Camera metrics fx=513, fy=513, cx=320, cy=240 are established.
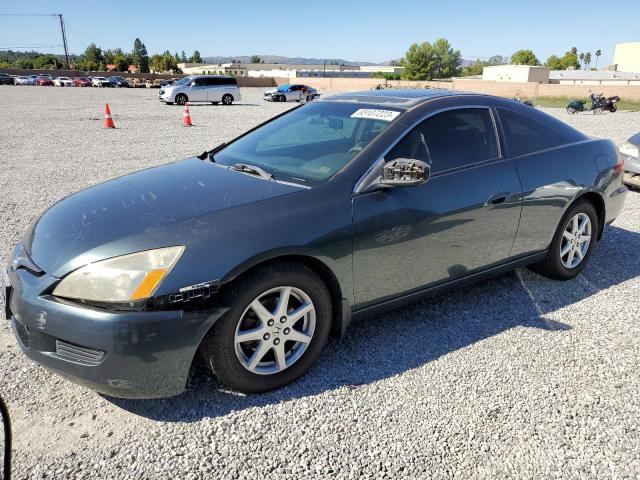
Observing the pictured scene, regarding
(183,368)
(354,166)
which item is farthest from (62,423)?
(354,166)

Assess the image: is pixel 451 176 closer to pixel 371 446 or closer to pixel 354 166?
pixel 354 166

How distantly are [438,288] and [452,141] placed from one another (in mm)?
1010

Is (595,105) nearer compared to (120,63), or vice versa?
(595,105)

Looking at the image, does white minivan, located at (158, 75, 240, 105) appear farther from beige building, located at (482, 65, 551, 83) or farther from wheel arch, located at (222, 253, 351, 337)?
beige building, located at (482, 65, 551, 83)

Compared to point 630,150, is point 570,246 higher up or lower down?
lower down

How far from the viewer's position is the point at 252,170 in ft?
10.9

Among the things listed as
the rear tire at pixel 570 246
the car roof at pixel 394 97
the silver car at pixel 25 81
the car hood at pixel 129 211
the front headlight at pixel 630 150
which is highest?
the silver car at pixel 25 81

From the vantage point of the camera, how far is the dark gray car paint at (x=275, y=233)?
239 centimetres

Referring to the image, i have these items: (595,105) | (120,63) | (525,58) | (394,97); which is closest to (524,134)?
(394,97)

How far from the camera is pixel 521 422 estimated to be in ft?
8.64

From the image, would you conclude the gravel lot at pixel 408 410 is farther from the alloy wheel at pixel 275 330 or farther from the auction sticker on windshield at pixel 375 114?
the auction sticker on windshield at pixel 375 114

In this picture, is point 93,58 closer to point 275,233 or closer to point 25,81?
point 25,81

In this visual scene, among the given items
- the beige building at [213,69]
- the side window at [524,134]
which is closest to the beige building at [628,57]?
the beige building at [213,69]

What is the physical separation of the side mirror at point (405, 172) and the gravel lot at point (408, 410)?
1.09m
